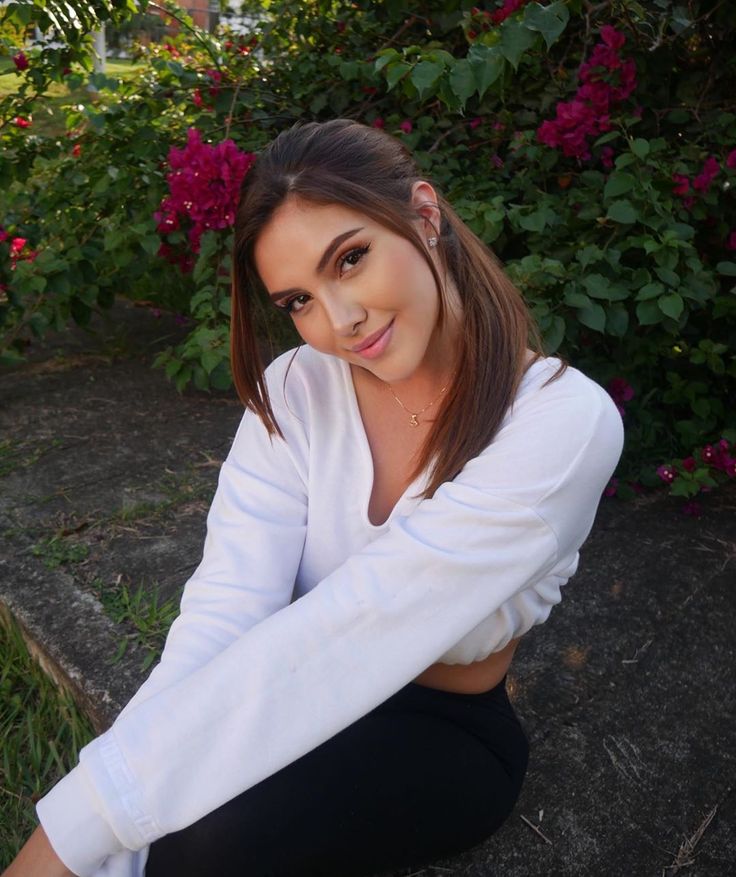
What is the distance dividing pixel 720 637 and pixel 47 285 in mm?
2112

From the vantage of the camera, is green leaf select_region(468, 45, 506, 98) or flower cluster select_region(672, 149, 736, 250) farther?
flower cluster select_region(672, 149, 736, 250)

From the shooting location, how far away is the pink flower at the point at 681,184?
2.32 m

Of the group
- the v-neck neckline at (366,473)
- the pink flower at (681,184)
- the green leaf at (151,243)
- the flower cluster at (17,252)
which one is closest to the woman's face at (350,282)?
the v-neck neckline at (366,473)

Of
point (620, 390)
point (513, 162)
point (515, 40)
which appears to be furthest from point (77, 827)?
point (513, 162)

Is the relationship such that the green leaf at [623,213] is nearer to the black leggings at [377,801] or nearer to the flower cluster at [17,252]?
the black leggings at [377,801]

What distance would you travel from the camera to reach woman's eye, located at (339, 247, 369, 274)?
4.49 ft

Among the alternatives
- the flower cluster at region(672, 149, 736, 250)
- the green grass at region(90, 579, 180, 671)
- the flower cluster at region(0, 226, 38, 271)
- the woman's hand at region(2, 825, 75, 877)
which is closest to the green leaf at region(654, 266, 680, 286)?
the flower cluster at region(672, 149, 736, 250)

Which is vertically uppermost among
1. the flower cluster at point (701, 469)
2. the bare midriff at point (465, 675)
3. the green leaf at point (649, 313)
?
the green leaf at point (649, 313)

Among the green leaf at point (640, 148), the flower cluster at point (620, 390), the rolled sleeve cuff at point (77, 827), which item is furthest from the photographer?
the flower cluster at point (620, 390)

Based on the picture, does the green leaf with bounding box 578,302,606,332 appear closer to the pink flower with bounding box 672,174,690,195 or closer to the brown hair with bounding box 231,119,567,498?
the pink flower with bounding box 672,174,690,195

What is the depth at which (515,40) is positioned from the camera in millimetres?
1938

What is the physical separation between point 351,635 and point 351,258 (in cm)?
52

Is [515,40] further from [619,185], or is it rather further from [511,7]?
[619,185]

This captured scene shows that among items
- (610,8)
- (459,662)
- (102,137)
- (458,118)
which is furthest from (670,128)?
(459,662)
